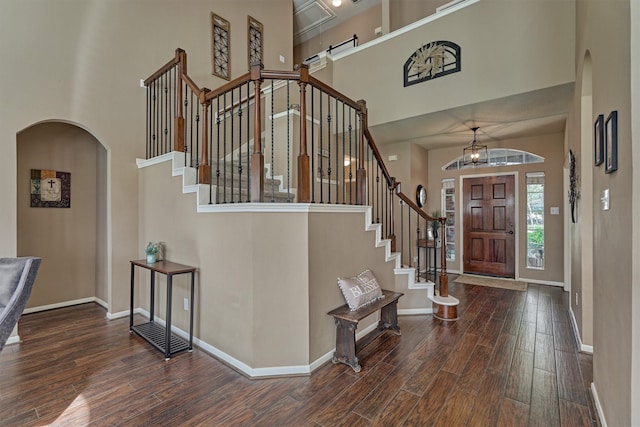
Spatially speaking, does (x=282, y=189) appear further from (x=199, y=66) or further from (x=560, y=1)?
(x=560, y=1)

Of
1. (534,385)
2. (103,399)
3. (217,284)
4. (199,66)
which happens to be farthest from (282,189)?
(534,385)

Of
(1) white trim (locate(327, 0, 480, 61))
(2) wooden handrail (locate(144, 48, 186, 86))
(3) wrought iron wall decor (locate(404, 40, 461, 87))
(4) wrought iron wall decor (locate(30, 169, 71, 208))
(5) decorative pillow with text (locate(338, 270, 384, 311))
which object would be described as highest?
(1) white trim (locate(327, 0, 480, 61))

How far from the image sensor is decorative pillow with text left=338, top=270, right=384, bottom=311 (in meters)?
2.69

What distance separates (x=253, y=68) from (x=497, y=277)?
576 centimetres

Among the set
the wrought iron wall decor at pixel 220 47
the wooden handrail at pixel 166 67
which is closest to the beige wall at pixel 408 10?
the wrought iron wall decor at pixel 220 47

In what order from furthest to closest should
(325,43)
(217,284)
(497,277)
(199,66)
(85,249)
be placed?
1. (325,43)
2. (497,277)
3. (199,66)
4. (85,249)
5. (217,284)

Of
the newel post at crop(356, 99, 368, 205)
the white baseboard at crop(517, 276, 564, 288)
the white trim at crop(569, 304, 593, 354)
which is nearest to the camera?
the white trim at crop(569, 304, 593, 354)

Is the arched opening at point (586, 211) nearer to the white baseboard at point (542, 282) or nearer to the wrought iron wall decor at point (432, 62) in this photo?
the wrought iron wall decor at point (432, 62)

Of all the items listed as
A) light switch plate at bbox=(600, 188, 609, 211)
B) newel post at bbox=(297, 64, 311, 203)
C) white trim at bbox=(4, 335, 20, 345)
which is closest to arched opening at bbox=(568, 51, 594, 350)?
light switch plate at bbox=(600, 188, 609, 211)

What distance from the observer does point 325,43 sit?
7.23 m

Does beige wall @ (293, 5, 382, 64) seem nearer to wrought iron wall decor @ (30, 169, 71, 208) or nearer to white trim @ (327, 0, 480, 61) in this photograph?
white trim @ (327, 0, 480, 61)

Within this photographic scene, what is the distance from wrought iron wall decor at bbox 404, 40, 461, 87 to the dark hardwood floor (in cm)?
335

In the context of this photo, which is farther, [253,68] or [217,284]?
[217,284]

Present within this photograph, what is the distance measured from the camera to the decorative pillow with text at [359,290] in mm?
2686
